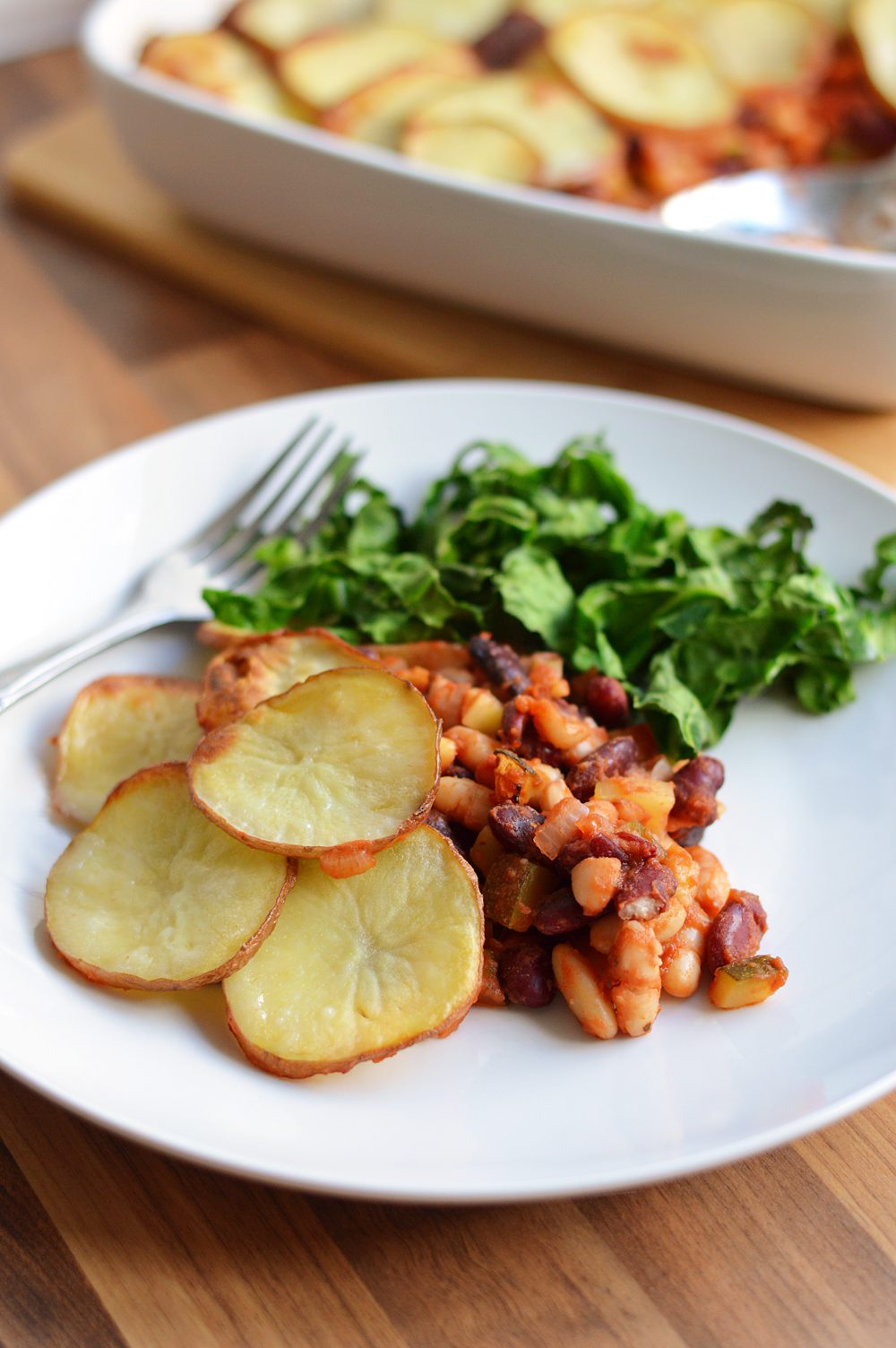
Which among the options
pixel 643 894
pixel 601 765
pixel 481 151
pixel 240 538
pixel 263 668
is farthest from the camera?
pixel 481 151

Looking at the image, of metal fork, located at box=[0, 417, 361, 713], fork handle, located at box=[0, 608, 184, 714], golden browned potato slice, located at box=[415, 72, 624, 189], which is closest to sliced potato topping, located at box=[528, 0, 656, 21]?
golden browned potato slice, located at box=[415, 72, 624, 189]

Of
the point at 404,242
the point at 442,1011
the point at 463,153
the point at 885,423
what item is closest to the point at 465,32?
the point at 463,153

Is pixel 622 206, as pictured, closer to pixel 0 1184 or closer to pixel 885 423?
pixel 885 423

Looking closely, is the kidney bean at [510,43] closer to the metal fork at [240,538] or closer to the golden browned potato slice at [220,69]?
the golden browned potato slice at [220,69]

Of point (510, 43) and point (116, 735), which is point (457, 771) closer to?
point (116, 735)

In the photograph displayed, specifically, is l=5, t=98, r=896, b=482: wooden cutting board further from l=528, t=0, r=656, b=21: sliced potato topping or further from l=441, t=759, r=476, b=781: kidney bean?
l=441, t=759, r=476, b=781: kidney bean

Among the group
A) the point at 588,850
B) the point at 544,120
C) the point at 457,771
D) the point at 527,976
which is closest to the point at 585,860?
the point at 588,850

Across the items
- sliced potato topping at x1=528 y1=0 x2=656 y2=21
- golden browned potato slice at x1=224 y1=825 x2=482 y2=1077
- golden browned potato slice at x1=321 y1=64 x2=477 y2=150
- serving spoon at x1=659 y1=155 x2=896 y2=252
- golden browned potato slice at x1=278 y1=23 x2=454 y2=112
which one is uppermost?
golden browned potato slice at x1=278 y1=23 x2=454 y2=112
